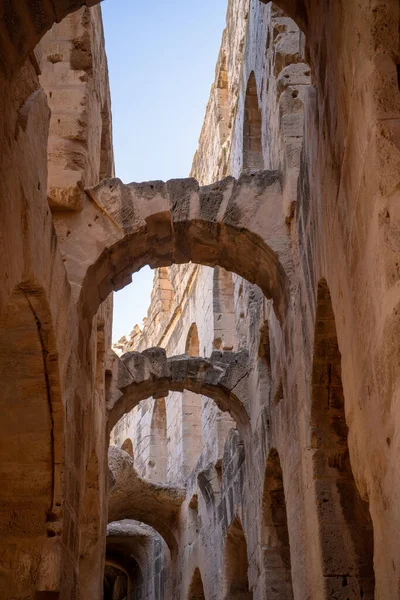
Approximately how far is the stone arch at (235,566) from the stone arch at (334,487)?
5.15 m

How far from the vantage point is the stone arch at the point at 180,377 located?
401 inches

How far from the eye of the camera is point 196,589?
13273mm

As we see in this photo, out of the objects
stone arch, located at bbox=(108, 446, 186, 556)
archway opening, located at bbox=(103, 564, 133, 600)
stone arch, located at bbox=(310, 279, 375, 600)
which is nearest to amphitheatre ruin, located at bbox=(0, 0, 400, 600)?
stone arch, located at bbox=(310, 279, 375, 600)

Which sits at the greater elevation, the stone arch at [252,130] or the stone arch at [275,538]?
the stone arch at [252,130]

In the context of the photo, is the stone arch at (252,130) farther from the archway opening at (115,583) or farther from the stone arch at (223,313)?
the archway opening at (115,583)

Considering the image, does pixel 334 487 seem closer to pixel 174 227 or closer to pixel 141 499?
pixel 174 227

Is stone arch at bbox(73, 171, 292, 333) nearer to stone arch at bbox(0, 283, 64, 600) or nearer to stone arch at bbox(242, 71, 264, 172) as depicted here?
stone arch at bbox(0, 283, 64, 600)

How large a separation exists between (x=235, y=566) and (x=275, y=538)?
245cm

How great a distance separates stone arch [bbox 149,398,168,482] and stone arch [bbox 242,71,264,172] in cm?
843

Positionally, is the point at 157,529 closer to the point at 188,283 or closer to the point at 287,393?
the point at 188,283

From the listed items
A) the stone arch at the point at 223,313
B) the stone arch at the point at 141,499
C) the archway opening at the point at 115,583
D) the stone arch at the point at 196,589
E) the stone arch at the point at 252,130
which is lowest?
the stone arch at the point at 196,589

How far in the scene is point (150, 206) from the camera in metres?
7.10

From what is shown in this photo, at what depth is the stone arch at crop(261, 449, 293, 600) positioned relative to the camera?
8.27m

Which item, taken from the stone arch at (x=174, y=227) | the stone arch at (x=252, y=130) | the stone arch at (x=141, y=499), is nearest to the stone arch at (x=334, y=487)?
the stone arch at (x=174, y=227)
